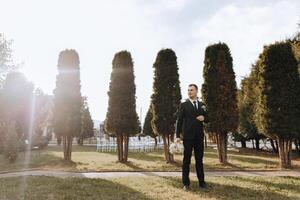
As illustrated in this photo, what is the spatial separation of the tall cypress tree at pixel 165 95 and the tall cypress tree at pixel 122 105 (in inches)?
50.3

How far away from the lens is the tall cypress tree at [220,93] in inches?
667

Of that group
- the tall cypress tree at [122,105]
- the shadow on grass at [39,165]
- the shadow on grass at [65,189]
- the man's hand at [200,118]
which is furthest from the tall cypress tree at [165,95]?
the man's hand at [200,118]

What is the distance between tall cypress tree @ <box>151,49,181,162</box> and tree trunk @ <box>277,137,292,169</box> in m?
5.17

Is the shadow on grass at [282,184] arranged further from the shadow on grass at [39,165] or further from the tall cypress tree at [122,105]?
the tall cypress tree at [122,105]

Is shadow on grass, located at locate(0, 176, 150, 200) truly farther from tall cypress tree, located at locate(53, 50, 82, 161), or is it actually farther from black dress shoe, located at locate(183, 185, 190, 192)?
tall cypress tree, located at locate(53, 50, 82, 161)

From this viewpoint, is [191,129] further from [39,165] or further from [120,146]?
[39,165]

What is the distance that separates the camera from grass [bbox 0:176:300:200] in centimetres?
752

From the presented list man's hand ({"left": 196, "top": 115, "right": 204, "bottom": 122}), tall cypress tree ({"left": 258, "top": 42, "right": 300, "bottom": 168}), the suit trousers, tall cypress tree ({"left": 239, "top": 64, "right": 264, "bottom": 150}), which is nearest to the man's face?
man's hand ({"left": 196, "top": 115, "right": 204, "bottom": 122})

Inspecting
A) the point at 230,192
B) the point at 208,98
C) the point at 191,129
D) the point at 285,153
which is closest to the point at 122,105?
the point at 208,98

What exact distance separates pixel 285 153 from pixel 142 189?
9570mm

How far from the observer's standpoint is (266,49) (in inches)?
645

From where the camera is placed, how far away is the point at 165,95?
17.9 m

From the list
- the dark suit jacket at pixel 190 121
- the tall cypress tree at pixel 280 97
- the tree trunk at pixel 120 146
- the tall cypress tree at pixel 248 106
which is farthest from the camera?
the tall cypress tree at pixel 248 106

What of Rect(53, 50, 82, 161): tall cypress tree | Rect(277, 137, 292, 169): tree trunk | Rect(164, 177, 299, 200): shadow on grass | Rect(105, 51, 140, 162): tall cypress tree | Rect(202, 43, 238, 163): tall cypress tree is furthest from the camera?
Rect(53, 50, 82, 161): tall cypress tree
